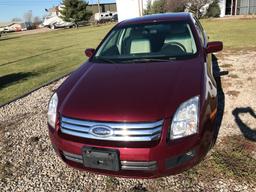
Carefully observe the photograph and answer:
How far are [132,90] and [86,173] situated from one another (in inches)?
42.7

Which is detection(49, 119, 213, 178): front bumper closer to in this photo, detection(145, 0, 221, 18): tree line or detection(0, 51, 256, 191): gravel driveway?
detection(0, 51, 256, 191): gravel driveway

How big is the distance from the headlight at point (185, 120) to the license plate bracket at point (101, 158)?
1.73ft

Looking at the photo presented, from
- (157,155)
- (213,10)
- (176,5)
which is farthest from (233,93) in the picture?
(213,10)

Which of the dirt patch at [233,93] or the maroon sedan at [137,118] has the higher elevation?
the maroon sedan at [137,118]

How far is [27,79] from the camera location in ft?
24.7

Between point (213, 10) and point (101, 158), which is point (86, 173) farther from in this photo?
point (213, 10)

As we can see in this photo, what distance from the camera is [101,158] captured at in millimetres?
2301

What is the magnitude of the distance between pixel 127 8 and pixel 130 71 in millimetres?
33291

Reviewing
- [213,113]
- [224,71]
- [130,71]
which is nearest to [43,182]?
[130,71]

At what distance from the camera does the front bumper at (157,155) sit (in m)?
2.21

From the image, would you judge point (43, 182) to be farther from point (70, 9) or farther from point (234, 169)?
point (70, 9)

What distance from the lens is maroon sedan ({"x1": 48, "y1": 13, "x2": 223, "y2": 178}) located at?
223 cm

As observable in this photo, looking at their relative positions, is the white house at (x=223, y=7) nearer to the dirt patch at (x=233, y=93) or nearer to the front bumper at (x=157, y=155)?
the dirt patch at (x=233, y=93)

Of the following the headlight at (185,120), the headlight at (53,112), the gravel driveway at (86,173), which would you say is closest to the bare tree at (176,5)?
the gravel driveway at (86,173)
